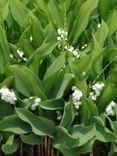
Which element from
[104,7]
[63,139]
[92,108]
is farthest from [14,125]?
[104,7]

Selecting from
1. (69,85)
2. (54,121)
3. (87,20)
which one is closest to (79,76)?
(69,85)

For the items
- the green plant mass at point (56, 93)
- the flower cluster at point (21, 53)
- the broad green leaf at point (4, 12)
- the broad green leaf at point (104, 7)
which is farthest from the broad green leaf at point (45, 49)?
the broad green leaf at point (104, 7)

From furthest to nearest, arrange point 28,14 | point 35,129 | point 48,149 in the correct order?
1. point 28,14
2. point 48,149
3. point 35,129

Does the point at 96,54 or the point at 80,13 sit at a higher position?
the point at 80,13

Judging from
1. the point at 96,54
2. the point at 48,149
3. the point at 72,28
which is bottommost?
the point at 48,149

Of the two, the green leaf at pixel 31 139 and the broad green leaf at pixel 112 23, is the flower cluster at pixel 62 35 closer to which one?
the broad green leaf at pixel 112 23

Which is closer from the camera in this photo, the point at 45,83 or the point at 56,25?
the point at 45,83

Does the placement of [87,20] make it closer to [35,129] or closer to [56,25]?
[56,25]

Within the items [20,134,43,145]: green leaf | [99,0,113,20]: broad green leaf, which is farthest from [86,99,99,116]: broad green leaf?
[99,0,113,20]: broad green leaf
